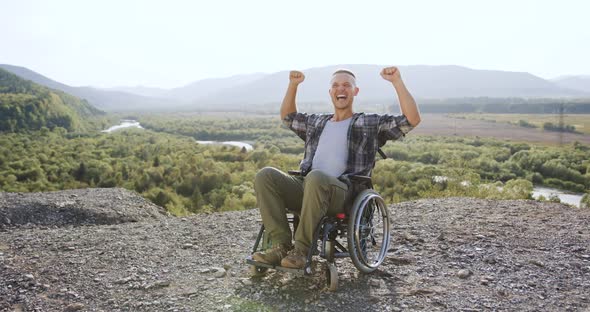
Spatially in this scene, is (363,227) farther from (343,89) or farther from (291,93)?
(291,93)

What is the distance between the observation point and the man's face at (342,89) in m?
4.64

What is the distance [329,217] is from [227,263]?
1603 millimetres

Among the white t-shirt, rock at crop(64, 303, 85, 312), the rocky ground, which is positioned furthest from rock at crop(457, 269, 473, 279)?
rock at crop(64, 303, 85, 312)

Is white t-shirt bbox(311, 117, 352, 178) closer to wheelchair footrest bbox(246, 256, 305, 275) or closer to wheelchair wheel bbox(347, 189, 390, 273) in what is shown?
wheelchair wheel bbox(347, 189, 390, 273)

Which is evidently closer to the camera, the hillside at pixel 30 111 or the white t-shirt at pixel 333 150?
the white t-shirt at pixel 333 150

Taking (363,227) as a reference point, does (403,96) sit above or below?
above

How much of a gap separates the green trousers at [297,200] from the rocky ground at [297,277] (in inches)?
21.1

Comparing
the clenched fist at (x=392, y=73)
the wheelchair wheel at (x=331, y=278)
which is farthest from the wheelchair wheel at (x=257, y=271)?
the clenched fist at (x=392, y=73)

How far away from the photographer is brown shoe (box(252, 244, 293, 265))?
4344 millimetres

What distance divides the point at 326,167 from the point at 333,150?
0.58 ft

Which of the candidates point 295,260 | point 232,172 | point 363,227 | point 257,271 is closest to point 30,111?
point 232,172

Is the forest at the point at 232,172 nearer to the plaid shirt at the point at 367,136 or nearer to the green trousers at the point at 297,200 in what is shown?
the plaid shirt at the point at 367,136

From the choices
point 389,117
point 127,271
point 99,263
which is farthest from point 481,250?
point 99,263

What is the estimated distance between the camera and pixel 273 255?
4.34m
